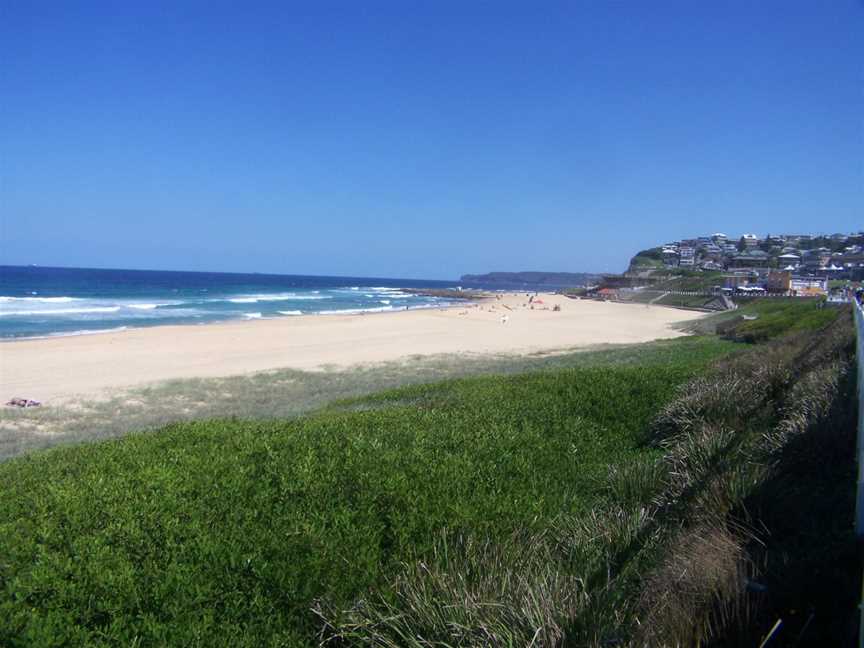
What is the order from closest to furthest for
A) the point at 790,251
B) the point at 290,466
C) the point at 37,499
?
the point at 37,499
the point at 290,466
the point at 790,251

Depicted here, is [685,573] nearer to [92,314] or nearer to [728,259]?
[92,314]

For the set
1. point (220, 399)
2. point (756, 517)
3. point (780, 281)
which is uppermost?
point (780, 281)

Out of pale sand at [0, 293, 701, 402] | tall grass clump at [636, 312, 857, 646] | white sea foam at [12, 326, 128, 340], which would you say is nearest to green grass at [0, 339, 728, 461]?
pale sand at [0, 293, 701, 402]

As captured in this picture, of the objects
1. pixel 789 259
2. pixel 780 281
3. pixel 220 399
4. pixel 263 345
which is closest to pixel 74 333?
pixel 263 345

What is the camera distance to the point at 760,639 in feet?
10.4

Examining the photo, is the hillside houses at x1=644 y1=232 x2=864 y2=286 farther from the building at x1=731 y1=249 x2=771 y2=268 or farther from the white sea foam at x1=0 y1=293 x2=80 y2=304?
the white sea foam at x1=0 y1=293 x2=80 y2=304

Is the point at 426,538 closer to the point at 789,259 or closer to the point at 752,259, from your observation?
the point at 789,259

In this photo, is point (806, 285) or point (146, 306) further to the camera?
point (146, 306)

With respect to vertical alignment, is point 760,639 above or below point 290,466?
below

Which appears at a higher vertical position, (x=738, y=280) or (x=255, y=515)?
(x=738, y=280)

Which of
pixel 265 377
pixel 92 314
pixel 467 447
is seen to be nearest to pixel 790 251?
pixel 265 377

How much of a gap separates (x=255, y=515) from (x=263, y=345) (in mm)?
28172

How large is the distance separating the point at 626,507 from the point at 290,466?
274 cm

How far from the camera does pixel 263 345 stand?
104 ft
